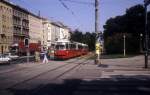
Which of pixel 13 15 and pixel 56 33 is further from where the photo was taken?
pixel 56 33

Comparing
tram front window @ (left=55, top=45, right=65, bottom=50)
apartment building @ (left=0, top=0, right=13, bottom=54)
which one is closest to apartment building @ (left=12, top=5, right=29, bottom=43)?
apartment building @ (left=0, top=0, right=13, bottom=54)

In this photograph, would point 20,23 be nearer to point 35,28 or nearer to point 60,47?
point 35,28

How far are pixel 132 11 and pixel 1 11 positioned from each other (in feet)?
111

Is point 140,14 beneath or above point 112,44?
above

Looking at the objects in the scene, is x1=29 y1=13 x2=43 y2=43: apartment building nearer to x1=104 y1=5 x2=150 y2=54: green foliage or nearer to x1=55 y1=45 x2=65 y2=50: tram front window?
x1=104 y1=5 x2=150 y2=54: green foliage

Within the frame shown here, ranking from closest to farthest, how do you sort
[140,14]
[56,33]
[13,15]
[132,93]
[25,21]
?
[132,93] → [140,14] → [13,15] → [25,21] → [56,33]

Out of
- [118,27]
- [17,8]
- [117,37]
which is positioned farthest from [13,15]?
[117,37]

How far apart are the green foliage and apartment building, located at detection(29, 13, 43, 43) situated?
3236cm

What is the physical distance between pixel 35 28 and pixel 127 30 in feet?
181

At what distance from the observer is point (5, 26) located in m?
112

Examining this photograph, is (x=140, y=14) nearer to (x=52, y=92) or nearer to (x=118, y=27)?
(x=118, y=27)

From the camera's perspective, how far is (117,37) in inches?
3620

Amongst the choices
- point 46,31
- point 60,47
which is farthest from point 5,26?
point 60,47

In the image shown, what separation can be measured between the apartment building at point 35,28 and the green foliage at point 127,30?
106 feet
